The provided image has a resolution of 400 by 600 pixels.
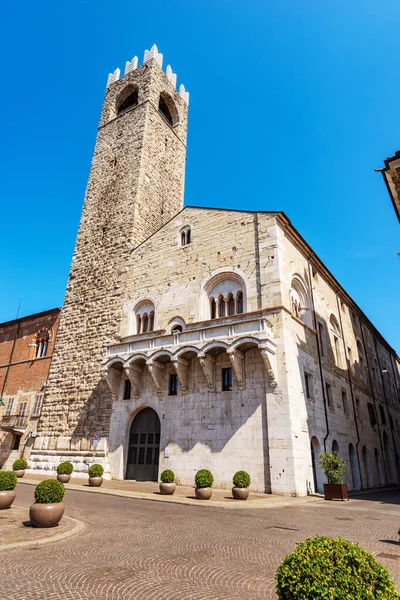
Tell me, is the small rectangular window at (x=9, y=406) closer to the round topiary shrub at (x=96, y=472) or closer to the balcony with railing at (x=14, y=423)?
the balcony with railing at (x=14, y=423)

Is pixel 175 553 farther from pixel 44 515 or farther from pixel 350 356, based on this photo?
pixel 350 356

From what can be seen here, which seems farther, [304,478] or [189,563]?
[304,478]

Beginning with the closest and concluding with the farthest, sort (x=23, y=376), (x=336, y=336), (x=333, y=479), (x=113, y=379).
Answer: (x=333, y=479), (x=113, y=379), (x=336, y=336), (x=23, y=376)

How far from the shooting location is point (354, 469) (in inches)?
941

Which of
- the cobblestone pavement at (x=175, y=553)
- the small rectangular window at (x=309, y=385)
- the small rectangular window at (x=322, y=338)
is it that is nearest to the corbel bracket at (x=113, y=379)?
the cobblestone pavement at (x=175, y=553)

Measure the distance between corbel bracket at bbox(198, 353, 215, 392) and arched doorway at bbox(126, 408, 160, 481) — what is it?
423 cm

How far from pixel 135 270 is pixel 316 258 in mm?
12802

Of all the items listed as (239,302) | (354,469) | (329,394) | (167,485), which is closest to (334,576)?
(167,485)

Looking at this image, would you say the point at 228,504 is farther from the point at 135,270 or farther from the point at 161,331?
the point at 135,270

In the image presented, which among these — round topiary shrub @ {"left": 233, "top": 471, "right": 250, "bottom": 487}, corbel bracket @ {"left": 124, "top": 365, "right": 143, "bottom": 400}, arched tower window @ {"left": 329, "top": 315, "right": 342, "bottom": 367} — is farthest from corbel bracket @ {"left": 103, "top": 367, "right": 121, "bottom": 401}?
arched tower window @ {"left": 329, "top": 315, "right": 342, "bottom": 367}

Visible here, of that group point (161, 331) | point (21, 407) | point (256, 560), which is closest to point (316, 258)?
point (161, 331)

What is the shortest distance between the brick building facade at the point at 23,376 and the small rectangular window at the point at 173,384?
13.4 m

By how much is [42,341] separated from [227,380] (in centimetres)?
2024

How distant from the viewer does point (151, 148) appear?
3180 centimetres
